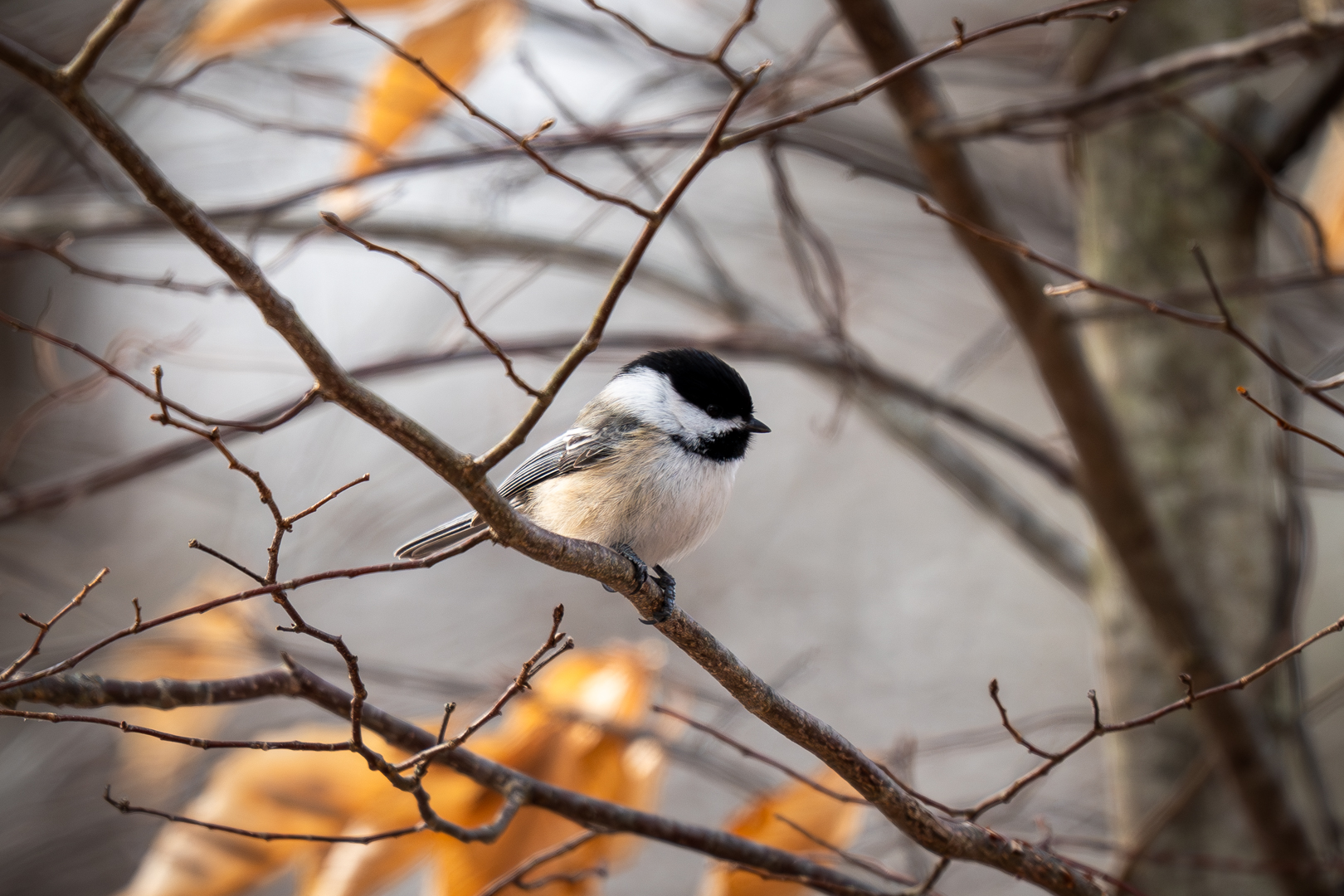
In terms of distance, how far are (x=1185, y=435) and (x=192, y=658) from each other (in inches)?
87.5

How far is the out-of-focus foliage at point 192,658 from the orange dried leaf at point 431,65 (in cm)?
98

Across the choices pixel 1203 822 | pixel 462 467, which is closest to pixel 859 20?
pixel 462 467

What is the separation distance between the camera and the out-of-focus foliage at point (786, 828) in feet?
4.94

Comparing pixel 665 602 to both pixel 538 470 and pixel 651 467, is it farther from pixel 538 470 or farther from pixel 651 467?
pixel 538 470

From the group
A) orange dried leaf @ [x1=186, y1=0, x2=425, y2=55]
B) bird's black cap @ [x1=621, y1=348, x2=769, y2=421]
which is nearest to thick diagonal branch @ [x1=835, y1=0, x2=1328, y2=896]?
bird's black cap @ [x1=621, y1=348, x2=769, y2=421]

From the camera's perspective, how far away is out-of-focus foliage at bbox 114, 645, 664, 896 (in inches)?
58.1

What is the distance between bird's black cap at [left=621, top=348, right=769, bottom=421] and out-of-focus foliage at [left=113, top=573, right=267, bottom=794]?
1.05 meters

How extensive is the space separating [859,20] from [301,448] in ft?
8.14

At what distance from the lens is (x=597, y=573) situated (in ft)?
3.66

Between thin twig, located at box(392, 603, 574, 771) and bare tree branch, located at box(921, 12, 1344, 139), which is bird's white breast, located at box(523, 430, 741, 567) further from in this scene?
bare tree branch, located at box(921, 12, 1344, 139)

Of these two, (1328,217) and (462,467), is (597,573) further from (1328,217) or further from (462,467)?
(1328,217)

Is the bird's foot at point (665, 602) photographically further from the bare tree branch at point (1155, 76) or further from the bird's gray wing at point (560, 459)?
the bare tree branch at point (1155, 76)

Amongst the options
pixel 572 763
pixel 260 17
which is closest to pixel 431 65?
pixel 260 17

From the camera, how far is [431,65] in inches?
61.4
